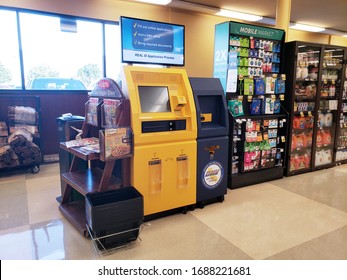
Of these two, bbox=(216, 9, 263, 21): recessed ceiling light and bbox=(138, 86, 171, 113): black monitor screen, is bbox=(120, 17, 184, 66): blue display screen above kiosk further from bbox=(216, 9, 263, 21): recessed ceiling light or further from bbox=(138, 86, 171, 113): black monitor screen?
bbox=(216, 9, 263, 21): recessed ceiling light

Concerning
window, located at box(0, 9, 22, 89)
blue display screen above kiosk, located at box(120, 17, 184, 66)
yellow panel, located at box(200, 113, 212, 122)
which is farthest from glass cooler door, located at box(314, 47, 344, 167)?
window, located at box(0, 9, 22, 89)

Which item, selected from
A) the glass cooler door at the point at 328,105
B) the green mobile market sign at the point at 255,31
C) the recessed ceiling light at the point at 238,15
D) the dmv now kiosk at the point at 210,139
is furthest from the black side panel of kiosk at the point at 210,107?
the recessed ceiling light at the point at 238,15

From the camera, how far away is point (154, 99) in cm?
302

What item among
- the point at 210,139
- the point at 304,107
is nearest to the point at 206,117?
the point at 210,139

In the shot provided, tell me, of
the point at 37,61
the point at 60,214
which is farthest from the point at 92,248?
the point at 37,61

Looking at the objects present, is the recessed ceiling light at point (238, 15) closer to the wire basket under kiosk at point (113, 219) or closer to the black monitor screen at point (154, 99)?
the black monitor screen at point (154, 99)

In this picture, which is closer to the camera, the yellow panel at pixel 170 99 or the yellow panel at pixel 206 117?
the yellow panel at pixel 170 99

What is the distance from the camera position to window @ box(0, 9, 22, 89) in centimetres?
497

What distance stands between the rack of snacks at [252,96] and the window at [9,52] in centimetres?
365

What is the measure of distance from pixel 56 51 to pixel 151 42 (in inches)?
106

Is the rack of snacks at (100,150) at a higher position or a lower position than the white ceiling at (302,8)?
lower

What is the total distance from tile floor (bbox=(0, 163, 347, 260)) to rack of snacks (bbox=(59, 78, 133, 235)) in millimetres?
274

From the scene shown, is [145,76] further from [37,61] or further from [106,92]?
[37,61]

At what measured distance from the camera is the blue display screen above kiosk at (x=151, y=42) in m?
3.56
